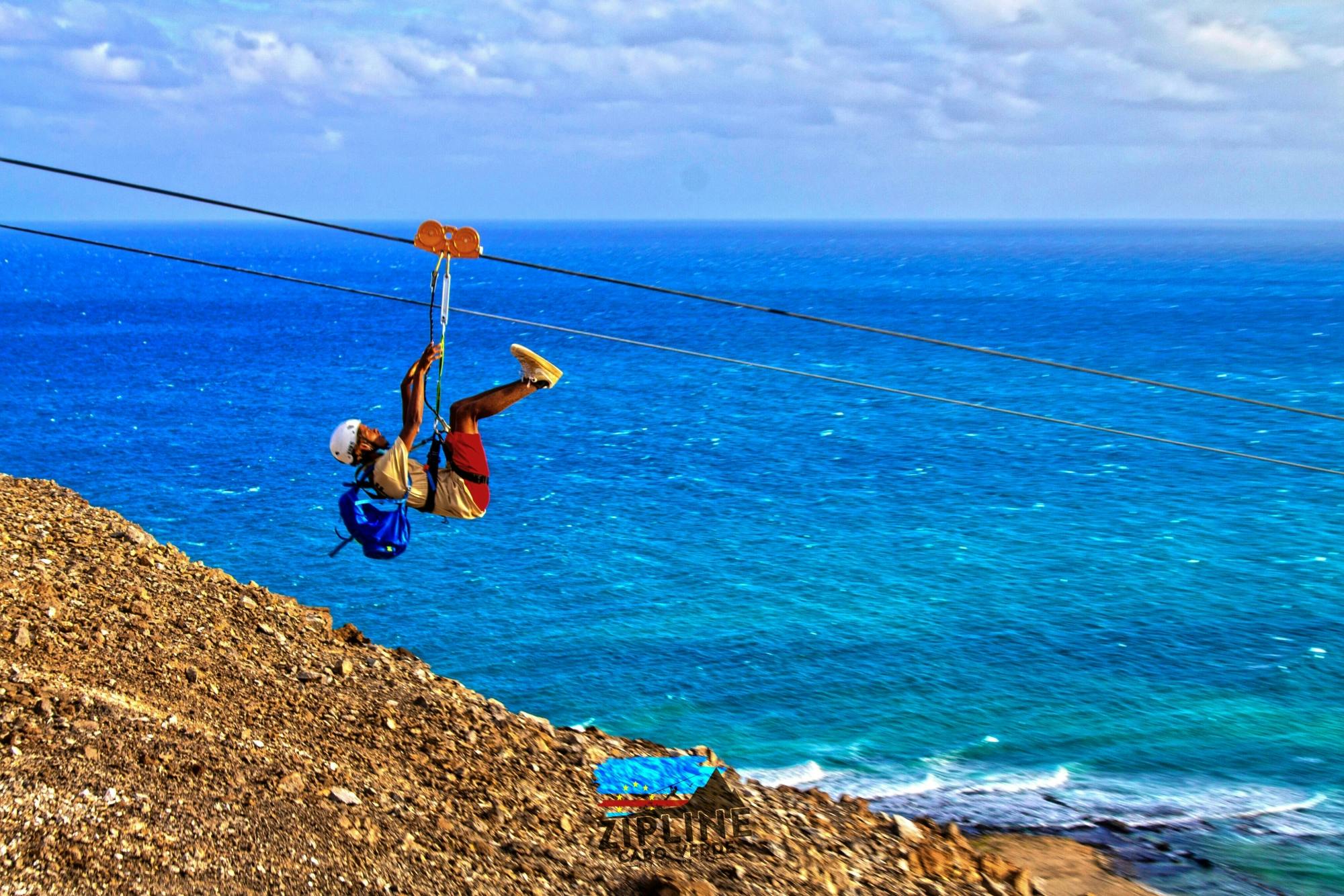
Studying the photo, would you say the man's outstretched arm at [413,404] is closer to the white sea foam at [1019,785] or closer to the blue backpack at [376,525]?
the blue backpack at [376,525]

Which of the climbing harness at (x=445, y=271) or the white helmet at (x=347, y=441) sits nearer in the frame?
the climbing harness at (x=445, y=271)

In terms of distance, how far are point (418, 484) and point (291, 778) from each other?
12.4 ft

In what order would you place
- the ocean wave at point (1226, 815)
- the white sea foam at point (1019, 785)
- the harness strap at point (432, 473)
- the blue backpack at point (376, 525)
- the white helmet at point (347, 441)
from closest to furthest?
the blue backpack at point (376, 525) < the white helmet at point (347, 441) < the harness strap at point (432, 473) < the ocean wave at point (1226, 815) < the white sea foam at point (1019, 785)

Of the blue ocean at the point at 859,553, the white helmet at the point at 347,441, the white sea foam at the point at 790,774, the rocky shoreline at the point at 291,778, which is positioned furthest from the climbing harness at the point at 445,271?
the white sea foam at the point at 790,774

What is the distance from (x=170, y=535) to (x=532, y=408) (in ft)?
108

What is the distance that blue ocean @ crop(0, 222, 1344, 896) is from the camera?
29031 millimetres

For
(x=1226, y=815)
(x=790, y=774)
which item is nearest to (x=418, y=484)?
(x=790, y=774)

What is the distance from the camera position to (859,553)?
47750 mm

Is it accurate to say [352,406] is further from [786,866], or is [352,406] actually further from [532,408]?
[786,866]

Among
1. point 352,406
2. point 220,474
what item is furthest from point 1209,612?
point 352,406

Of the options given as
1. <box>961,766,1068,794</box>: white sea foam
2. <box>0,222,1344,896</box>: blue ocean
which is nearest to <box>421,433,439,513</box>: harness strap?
<box>0,222,1344,896</box>: blue ocean

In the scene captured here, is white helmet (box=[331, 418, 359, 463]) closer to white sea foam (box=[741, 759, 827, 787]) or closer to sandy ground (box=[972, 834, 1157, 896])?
sandy ground (box=[972, 834, 1157, 896])

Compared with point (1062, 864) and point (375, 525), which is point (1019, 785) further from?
point (375, 525)

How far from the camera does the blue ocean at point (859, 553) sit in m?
29.0
